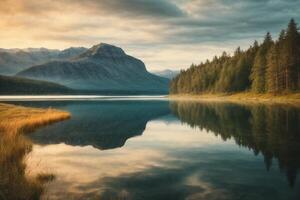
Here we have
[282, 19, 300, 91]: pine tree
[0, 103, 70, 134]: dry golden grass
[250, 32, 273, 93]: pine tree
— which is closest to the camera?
[0, 103, 70, 134]: dry golden grass

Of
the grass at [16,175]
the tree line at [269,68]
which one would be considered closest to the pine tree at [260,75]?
the tree line at [269,68]

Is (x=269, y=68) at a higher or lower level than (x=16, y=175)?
higher

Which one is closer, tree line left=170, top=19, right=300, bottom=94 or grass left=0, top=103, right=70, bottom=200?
grass left=0, top=103, right=70, bottom=200

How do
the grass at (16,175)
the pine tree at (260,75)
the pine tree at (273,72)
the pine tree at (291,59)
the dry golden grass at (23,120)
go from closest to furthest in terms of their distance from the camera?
the grass at (16,175), the dry golden grass at (23,120), the pine tree at (291,59), the pine tree at (273,72), the pine tree at (260,75)

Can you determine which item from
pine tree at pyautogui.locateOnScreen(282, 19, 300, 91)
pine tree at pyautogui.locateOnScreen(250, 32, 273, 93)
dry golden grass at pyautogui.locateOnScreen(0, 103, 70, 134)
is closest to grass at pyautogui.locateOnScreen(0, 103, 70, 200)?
dry golden grass at pyautogui.locateOnScreen(0, 103, 70, 134)

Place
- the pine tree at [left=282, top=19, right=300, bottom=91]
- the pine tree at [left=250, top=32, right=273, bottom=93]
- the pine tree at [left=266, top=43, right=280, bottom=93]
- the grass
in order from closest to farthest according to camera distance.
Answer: the grass
the pine tree at [left=282, top=19, right=300, bottom=91]
the pine tree at [left=266, top=43, right=280, bottom=93]
the pine tree at [left=250, top=32, right=273, bottom=93]

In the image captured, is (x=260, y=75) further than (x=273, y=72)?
Yes

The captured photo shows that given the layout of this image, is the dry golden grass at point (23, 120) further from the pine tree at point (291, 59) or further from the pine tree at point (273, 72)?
the pine tree at point (291, 59)

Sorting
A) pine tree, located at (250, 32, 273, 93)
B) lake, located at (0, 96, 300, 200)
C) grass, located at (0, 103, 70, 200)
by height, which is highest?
pine tree, located at (250, 32, 273, 93)

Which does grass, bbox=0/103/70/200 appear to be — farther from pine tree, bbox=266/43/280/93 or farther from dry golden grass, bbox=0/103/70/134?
pine tree, bbox=266/43/280/93

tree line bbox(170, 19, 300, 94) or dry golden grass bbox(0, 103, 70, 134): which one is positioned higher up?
tree line bbox(170, 19, 300, 94)

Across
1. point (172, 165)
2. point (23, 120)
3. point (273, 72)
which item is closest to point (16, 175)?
point (172, 165)

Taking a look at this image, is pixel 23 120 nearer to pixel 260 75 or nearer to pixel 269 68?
pixel 269 68

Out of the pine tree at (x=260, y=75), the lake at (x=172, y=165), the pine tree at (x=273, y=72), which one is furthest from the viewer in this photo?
the pine tree at (x=260, y=75)
